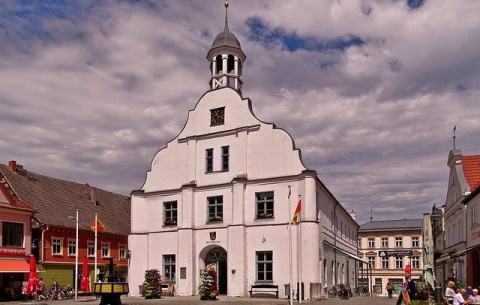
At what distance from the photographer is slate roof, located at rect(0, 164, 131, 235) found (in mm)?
44750

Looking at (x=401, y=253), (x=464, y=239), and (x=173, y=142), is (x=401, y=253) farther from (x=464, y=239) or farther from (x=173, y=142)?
(x=173, y=142)

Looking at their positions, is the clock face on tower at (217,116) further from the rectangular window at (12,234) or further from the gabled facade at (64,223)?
the gabled facade at (64,223)

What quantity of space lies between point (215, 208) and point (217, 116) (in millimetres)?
6475

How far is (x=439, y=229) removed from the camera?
53688 millimetres

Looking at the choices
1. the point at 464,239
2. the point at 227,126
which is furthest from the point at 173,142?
the point at 464,239

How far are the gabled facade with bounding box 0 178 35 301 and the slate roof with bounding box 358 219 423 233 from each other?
6330cm

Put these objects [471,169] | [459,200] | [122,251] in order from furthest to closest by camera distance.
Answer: [122,251], [471,169], [459,200]

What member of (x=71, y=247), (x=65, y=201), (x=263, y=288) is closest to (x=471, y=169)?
(x=263, y=288)

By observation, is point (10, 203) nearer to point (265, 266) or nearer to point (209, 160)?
point (209, 160)

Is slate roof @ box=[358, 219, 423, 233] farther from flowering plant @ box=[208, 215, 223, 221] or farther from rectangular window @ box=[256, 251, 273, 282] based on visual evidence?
rectangular window @ box=[256, 251, 273, 282]

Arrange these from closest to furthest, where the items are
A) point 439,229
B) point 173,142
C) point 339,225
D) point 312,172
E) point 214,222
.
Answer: point 312,172
point 214,222
point 173,142
point 339,225
point 439,229

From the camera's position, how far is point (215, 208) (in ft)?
119

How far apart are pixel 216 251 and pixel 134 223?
7.09 m

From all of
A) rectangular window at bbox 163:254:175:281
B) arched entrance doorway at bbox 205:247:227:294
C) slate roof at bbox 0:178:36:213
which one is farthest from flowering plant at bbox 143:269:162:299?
slate roof at bbox 0:178:36:213
